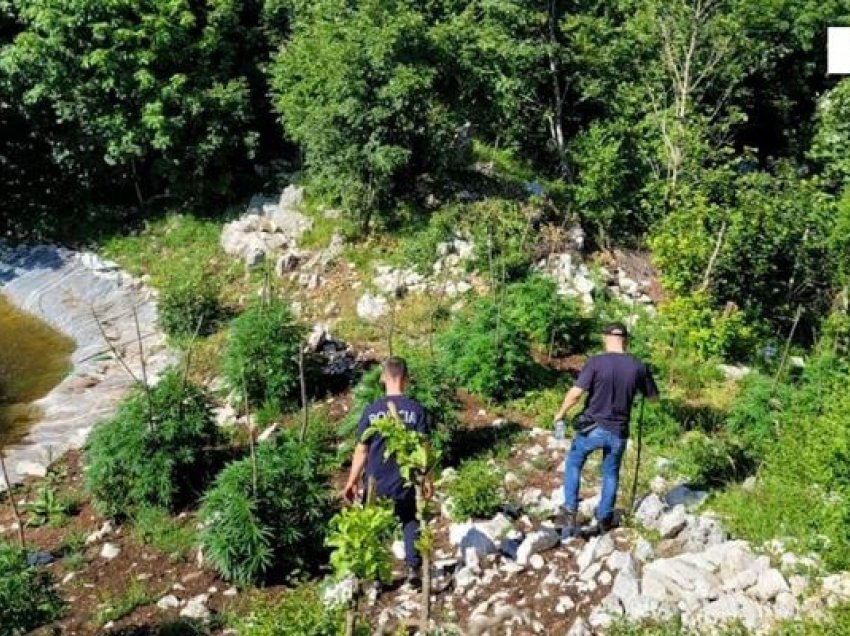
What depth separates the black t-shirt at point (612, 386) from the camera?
815cm

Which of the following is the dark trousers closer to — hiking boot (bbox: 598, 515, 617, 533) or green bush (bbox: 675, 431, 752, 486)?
hiking boot (bbox: 598, 515, 617, 533)

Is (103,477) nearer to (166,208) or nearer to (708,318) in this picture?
(708,318)

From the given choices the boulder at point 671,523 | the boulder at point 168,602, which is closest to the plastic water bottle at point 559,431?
the boulder at point 671,523

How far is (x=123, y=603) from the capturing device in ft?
27.0

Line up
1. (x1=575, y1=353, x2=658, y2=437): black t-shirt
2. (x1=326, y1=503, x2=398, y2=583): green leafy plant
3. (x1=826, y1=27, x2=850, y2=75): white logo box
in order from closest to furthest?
1. (x1=326, y1=503, x2=398, y2=583): green leafy plant
2. (x1=575, y1=353, x2=658, y2=437): black t-shirt
3. (x1=826, y1=27, x2=850, y2=75): white logo box

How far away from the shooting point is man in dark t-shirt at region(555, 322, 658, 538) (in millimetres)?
8164

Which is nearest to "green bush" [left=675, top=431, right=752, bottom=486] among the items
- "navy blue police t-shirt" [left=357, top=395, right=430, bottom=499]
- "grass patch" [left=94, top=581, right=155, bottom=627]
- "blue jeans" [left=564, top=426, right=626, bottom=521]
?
"blue jeans" [left=564, top=426, right=626, bottom=521]

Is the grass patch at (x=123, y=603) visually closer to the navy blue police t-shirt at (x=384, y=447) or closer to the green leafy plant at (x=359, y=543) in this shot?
the navy blue police t-shirt at (x=384, y=447)

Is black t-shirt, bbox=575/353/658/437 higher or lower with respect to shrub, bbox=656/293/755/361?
higher

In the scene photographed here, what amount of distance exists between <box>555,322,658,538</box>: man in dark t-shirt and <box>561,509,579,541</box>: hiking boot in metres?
0.01

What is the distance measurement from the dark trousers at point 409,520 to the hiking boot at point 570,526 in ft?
4.85

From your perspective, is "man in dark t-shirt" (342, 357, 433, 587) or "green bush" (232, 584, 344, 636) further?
"man in dark t-shirt" (342, 357, 433, 587)

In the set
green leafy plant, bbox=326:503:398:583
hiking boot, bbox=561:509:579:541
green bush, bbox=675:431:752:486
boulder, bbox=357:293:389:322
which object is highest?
green leafy plant, bbox=326:503:398:583

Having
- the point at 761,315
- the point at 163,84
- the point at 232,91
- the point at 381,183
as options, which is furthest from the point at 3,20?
the point at 761,315
